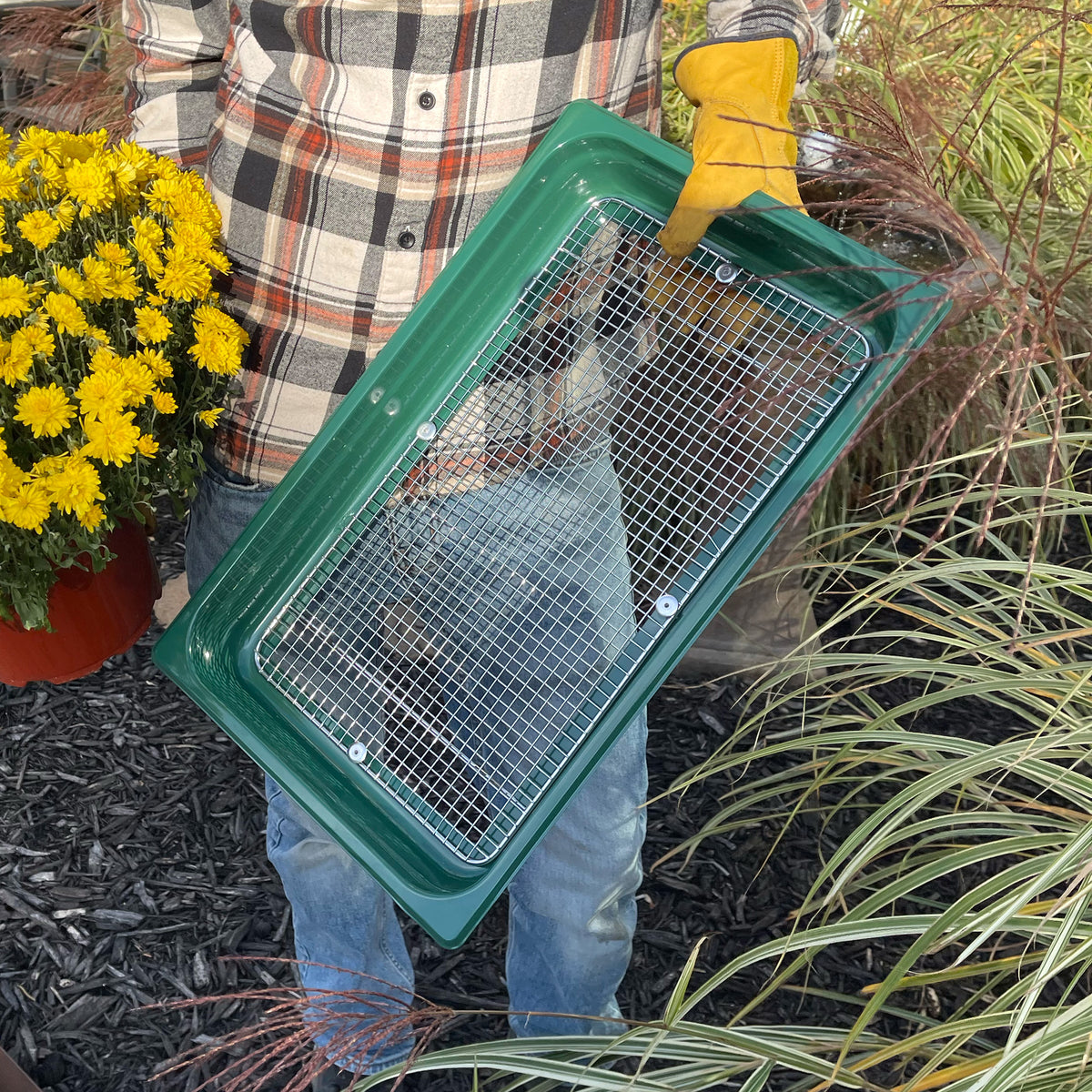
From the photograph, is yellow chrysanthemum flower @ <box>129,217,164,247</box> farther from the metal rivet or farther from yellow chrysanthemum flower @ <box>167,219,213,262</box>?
the metal rivet

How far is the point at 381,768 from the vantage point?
42.1 inches

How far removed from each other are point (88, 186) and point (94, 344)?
153mm

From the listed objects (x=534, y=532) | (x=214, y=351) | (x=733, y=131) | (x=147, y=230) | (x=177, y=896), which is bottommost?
(x=177, y=896)

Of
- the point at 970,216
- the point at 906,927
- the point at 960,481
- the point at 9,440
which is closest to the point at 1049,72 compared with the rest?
the point at 970,216

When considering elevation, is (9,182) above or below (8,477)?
above

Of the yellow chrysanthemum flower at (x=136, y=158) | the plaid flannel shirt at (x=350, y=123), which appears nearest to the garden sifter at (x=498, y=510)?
the plaid flannel shirt at (x=350, y=123)

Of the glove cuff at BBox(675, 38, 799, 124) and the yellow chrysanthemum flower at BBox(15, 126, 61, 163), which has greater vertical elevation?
the glove cuff at BBox(675, 38, 799, 124)

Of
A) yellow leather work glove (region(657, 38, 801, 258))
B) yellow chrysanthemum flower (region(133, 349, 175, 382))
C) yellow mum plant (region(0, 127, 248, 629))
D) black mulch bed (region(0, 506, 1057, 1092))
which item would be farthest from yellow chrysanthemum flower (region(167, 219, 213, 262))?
black mulch bed (region(0, 506, 1057, 1092))

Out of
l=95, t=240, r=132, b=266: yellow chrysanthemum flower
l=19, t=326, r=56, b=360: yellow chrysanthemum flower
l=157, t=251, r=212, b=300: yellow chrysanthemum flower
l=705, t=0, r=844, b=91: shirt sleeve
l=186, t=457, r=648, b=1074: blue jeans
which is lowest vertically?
l=186, t=457, r=648, b=1074: blue jeans

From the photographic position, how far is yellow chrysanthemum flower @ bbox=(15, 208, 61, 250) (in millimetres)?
965

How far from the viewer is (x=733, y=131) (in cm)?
93

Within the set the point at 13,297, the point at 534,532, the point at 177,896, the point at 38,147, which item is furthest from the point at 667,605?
the point at 177,896

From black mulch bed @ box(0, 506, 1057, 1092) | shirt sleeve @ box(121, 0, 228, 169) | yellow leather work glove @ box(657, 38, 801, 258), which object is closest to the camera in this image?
yellow leather work glove @ box(657, 38, 801, 258)

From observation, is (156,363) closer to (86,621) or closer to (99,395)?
(99,395)
